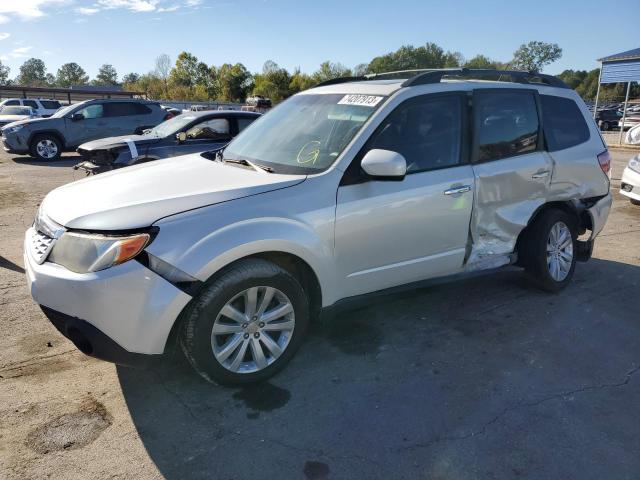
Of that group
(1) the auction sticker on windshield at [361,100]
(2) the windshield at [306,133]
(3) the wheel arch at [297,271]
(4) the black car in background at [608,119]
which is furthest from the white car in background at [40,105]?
(4) the black car in background at [608,119]

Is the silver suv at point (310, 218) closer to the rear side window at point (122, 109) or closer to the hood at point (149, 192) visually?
the hood at point (149, 192)

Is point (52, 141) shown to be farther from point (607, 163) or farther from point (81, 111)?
point (607, 163)

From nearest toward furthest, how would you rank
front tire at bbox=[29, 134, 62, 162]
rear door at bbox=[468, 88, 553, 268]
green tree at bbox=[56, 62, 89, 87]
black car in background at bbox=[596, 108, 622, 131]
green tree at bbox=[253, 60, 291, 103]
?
rear door at bbox=[468, 88, 553, 268] → front tire at bbox=[29, 134, 62, 162] → black car in background at bbox=[596, 108, 622, 131] → green tree at bbox=[253, 60, 291, 103] → green tree at bbox=[56, 62, 89, 87]

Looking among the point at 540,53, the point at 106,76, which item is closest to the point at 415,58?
the point at 540,53

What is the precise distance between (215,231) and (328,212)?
75 cm

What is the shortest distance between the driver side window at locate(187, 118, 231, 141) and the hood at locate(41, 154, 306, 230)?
5.05 metres

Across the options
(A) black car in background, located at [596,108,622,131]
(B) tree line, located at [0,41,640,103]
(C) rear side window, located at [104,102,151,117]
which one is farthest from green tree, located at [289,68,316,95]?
(C) rear side window, located at [104,102,151,117]

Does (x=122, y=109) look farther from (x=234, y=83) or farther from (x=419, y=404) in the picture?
(x=234, y=83)

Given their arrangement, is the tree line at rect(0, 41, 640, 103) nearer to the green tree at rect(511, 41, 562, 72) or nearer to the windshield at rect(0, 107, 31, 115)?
the green tree at rect(511, 41, 562, 72)

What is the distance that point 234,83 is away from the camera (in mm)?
76875

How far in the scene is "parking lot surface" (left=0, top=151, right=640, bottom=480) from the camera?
2443 mm

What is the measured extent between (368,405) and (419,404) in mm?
302

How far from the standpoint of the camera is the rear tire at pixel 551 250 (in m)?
4.39

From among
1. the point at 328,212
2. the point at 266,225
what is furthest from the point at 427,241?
the point at 266,225
